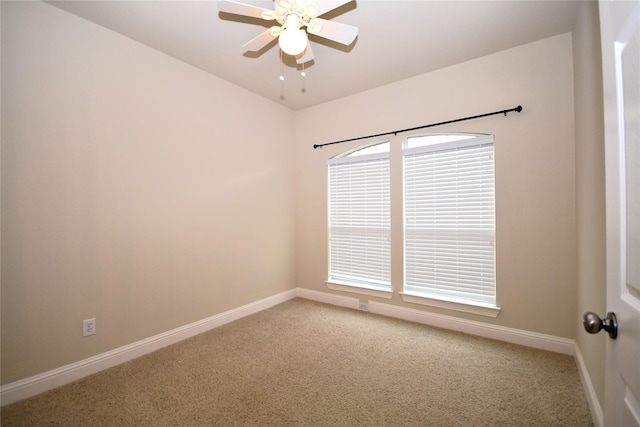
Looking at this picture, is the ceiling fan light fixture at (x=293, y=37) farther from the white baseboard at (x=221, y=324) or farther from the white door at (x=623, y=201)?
the white baseboard at (x=221, y=324)

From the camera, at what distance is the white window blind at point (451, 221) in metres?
2.78

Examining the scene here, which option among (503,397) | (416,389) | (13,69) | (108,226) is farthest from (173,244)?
(503,397)

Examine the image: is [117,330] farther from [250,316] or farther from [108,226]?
[250,316]

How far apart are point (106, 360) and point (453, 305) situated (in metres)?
3.19

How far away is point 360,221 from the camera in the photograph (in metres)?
3.64

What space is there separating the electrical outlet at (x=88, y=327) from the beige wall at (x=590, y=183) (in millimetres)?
3369

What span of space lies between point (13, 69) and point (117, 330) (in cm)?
202

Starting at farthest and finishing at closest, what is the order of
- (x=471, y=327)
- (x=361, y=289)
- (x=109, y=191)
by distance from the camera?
1. (x=361, y=289)
2. (x=471, y=327)
3. (x=109, y=191)

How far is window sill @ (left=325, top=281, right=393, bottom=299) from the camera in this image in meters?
3.37

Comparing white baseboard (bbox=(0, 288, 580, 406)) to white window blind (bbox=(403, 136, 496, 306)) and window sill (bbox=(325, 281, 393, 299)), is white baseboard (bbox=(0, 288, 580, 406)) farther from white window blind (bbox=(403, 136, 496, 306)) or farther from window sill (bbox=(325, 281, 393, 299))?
white window blind (bbox=(403, 136, 496, 306))

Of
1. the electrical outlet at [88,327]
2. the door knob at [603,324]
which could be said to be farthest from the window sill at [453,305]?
the electrical outlet at [88,327]

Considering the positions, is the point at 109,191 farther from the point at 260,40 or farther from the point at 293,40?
the point at 293,40

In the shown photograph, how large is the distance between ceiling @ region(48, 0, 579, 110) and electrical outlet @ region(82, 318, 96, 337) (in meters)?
2.35

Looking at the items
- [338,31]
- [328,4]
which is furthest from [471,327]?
[328,4]
